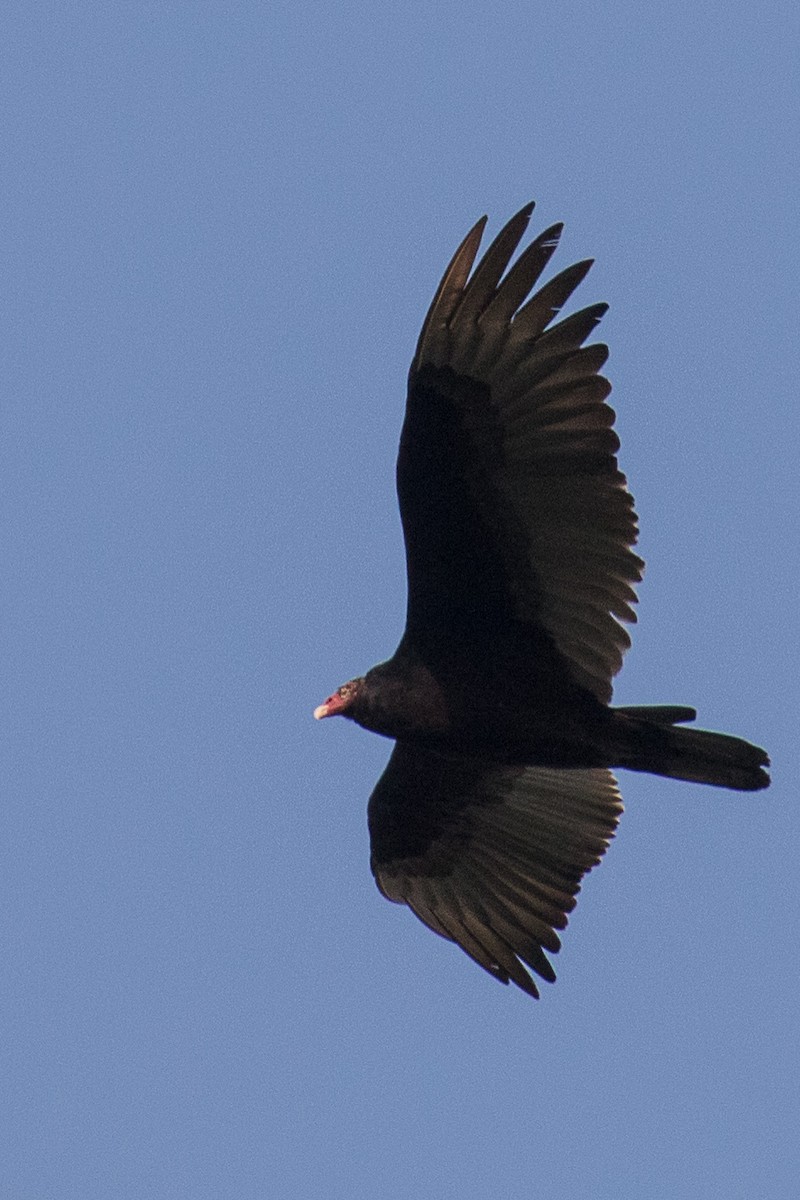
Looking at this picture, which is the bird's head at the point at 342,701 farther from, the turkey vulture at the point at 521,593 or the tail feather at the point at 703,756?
the tail feather at the point at 703,756

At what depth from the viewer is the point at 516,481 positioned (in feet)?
28.3

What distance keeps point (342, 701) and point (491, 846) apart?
1.14 m

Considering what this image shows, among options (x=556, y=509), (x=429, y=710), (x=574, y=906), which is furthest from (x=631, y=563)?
(x=574, y=906)

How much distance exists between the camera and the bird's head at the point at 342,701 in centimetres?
904

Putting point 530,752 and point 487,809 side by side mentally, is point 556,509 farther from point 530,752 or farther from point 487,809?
point 487,809

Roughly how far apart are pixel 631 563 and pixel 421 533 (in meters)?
0.86

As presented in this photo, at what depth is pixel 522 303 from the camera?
8.40 metres

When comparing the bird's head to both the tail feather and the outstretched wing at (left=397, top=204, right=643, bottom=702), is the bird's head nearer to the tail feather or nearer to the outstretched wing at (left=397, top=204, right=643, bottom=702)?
the outstretched wing at (left=397, top=204, right=643, bottom=702)

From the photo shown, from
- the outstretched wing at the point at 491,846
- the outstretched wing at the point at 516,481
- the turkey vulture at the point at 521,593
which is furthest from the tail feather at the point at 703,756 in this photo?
the outstretched wing at the point at 491,846

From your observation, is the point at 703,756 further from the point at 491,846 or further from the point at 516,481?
the point at 491,846

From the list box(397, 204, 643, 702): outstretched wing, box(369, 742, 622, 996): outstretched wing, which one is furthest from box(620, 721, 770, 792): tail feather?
box(369, 742, 622, 996): outstretched wing

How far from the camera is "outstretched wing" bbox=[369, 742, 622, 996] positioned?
9477 mm

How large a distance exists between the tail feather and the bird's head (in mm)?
1209

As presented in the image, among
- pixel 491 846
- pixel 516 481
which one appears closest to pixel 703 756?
pixel 516 481
